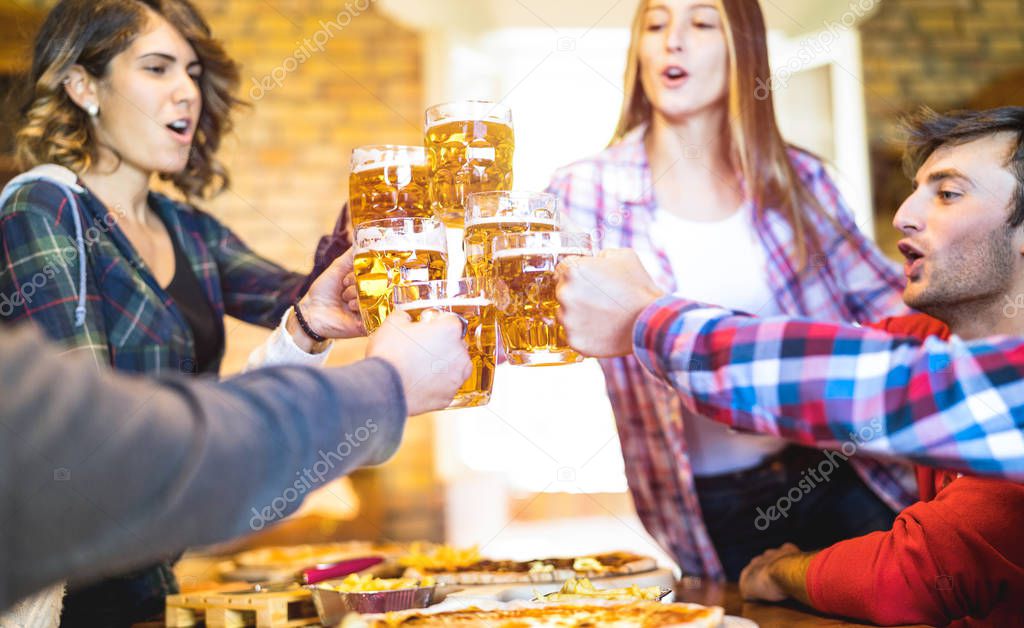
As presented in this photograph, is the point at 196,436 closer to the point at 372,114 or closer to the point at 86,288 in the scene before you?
the point at 86,288

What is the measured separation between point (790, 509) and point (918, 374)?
102 centimetres

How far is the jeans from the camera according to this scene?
2.02m

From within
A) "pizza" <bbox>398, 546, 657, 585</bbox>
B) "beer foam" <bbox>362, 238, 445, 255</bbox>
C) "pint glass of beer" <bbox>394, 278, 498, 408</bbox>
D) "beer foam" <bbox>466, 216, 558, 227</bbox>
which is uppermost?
"beer foam" <bbox>466, 216, 558, 227</bbox>

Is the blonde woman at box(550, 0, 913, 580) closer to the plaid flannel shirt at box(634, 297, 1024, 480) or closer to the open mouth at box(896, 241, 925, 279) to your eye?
the open mouth at box(896, 241, 925, 279)

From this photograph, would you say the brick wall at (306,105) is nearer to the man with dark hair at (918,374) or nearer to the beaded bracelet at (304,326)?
the beaded bracelet at (304,326)

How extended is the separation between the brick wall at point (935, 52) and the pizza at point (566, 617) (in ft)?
13.4

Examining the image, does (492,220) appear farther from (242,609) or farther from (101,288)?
(101,288)

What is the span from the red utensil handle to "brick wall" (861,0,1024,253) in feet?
12.4

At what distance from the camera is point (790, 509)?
6.66 ft

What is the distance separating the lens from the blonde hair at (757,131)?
2.16 meters

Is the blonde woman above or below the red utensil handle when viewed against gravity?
above

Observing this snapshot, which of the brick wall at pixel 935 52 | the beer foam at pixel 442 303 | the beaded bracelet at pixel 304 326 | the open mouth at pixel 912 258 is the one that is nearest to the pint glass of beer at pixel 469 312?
the beer foam at pixel 442 303

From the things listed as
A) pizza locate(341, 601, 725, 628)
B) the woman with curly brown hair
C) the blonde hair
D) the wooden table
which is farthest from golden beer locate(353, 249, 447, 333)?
the blonde hair

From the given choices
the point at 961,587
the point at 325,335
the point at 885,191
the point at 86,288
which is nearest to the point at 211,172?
the point at 86,288
